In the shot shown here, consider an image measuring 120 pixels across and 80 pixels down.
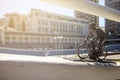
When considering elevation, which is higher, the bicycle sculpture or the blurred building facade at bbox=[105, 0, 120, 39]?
the blurred building facade at bbox=[105, 0, 120, 39]

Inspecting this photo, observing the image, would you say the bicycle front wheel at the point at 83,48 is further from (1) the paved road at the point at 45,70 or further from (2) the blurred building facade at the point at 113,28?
(2) the blurred building facade at the point at 113,28

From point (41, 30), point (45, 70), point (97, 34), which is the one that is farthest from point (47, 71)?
point (41, 30)

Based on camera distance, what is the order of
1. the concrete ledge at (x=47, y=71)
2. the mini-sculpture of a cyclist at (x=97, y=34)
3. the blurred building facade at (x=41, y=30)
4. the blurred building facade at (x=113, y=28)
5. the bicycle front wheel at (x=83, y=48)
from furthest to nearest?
the blurred building facade at (x=113, y=28), the blurred building facade at (x=41, y=30), the bicycle front wheel at (x=83, y=48), the mini-sculpture of a cyclist at (x=97, y=34), the concrete ledge at (x=47, y=71)

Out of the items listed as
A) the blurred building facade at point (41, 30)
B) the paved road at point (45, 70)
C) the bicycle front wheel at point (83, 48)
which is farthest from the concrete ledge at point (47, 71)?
the blurred building facade at point (41, 30)

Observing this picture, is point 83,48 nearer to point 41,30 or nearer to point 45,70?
point 45,70

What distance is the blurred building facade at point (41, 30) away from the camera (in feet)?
93.8

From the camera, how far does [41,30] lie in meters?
41.1

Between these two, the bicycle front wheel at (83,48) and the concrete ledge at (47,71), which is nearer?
the concrete ledge at (47,71)

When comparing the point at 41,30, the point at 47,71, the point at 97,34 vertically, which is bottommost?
the point at 47,71

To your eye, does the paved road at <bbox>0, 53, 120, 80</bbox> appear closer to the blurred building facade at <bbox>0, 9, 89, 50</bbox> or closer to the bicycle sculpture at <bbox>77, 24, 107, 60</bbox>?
the bicycle sculpture at <bbox>77, 24, 107, 60</bbox>

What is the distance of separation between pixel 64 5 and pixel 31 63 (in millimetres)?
940

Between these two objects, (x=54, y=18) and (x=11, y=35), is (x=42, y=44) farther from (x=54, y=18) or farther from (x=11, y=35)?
(x=54, y=18)

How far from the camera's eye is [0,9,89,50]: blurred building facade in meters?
28.6

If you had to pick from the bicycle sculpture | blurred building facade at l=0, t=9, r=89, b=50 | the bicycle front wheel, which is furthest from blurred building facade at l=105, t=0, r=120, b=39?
the bicycle sculpture
